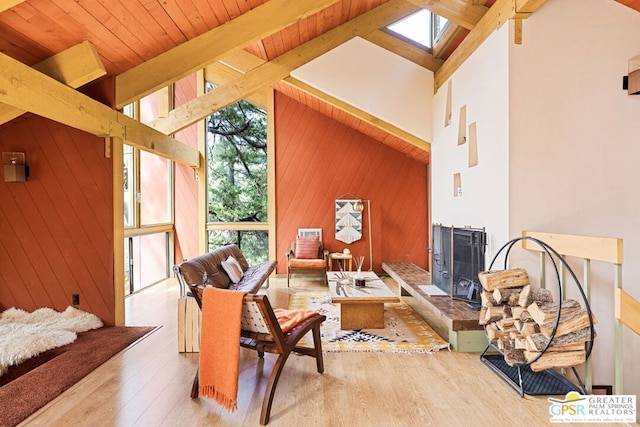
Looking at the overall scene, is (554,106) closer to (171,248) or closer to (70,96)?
(70,96)

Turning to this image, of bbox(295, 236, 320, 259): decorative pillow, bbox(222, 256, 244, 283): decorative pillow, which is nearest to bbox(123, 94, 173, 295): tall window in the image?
bbox(222, 256, 244, 283): decorative pillow

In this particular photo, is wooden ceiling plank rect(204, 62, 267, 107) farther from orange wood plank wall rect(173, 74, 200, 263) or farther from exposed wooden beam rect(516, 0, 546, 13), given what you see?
exposed wooden beam rect(516, 0, 546, 13)

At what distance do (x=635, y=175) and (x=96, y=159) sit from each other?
202 inches

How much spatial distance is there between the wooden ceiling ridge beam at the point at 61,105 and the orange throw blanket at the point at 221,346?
1.96 meters

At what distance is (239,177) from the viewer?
7.29m

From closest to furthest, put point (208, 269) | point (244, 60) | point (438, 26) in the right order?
point (208, 269), point (438, 26), point (244, 60)

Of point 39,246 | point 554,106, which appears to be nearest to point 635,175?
point 554,106

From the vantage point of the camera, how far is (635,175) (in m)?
3.11

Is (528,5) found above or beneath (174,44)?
beneath

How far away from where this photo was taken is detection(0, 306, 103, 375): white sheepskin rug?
3107 millimetres

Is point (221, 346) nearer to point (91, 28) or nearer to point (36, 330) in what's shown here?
point (36, 330)

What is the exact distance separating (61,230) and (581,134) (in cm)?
515

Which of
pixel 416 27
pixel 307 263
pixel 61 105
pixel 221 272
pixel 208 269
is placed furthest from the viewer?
pixel 307 263

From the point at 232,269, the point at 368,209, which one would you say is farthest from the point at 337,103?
the point at 232,269
